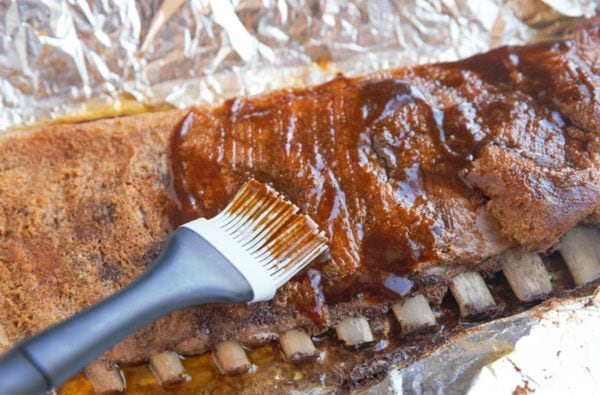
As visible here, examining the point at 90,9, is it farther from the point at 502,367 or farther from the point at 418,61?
the point at 502,367

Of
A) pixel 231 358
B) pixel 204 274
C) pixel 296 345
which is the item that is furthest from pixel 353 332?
pixel 204 274

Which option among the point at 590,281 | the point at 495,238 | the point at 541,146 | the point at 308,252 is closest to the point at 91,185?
the point at 308,252

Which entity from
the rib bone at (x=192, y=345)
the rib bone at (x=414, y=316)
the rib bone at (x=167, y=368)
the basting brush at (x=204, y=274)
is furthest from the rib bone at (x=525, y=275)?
the rib bone at (x=167, y=368)

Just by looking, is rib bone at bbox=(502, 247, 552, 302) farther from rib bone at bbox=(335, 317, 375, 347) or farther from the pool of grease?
rib bone at bbox=(335, 317, 375, 347)

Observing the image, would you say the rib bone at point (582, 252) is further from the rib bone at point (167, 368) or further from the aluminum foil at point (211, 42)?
the rib bone at point (167, 368)

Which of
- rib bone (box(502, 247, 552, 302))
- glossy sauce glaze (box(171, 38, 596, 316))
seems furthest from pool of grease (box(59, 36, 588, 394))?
rib bone (box(502, 247, 552, 302))

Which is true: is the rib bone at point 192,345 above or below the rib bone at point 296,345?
above
